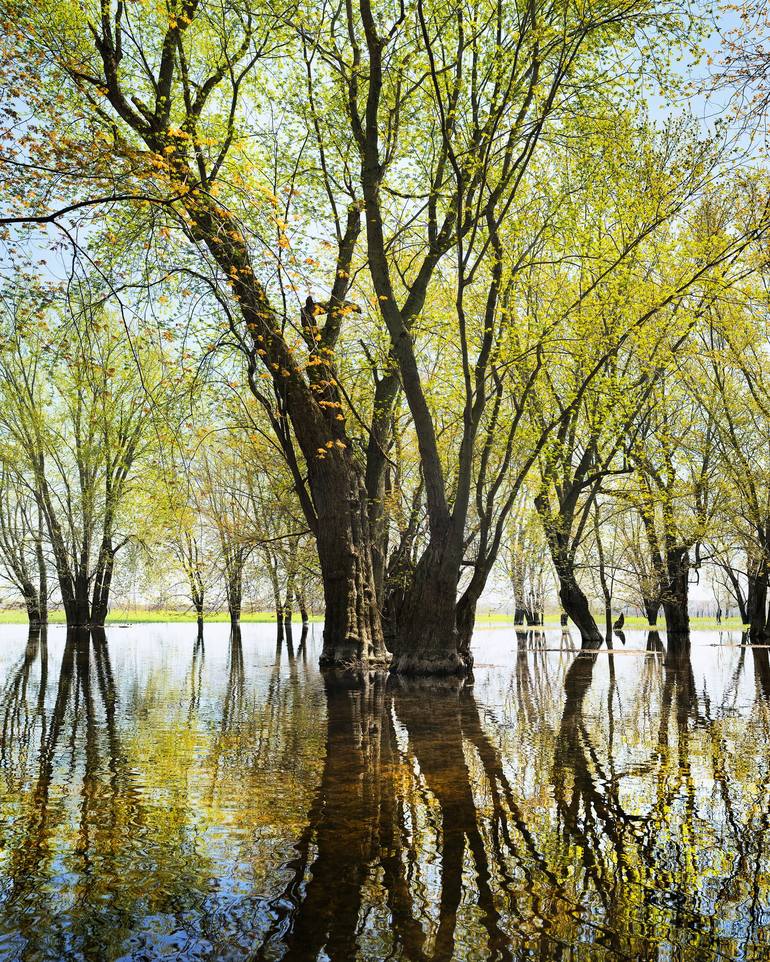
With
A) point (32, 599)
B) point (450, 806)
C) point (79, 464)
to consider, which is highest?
point (79, 464)

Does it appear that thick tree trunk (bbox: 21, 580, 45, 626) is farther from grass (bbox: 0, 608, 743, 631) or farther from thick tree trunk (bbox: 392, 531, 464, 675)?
grass (bbox: 0, 608, 743, 631)

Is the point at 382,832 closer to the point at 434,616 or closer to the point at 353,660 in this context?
the point at 434,616

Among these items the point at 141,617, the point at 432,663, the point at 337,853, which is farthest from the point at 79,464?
the point at 141,617

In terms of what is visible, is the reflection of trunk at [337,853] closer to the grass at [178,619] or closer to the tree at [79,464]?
the tree at [79,464]

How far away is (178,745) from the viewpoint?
8383 mm

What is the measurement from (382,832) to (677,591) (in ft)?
89.6

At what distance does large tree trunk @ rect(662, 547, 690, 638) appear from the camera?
2918cm

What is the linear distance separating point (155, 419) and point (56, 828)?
330cm

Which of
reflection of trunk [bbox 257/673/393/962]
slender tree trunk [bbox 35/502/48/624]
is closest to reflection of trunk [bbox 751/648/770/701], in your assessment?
reflection of trunk [bbox 257/673/393/962]

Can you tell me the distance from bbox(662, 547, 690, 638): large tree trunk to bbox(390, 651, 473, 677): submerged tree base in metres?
16.6

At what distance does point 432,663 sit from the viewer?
14.8 m

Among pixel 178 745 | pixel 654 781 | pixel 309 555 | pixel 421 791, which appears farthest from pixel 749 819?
pixel 309 555

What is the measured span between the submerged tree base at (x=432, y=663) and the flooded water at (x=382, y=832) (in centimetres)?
319

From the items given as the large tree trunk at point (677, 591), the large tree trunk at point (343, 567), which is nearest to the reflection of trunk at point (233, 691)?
the large tree trunk at point (343, 567)
